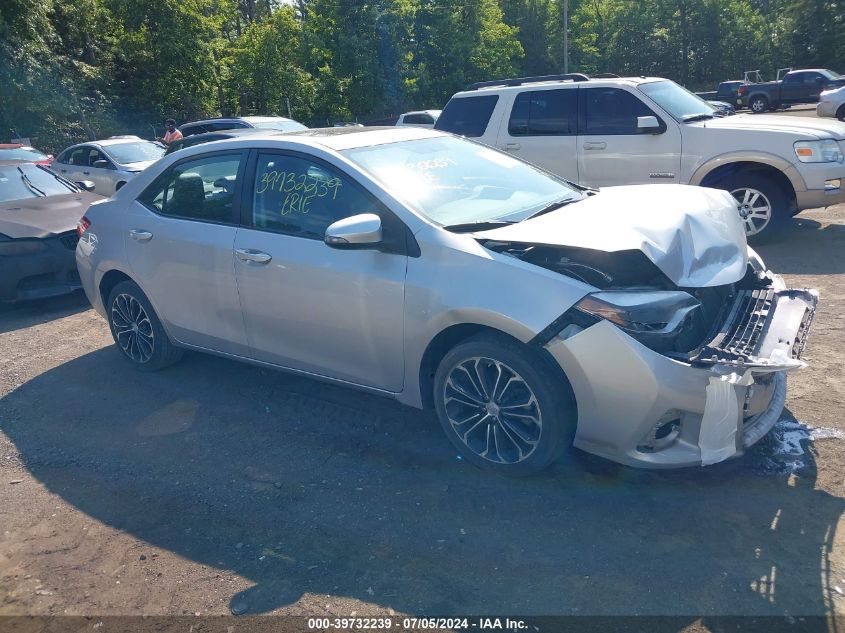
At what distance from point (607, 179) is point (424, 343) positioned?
5722 mm

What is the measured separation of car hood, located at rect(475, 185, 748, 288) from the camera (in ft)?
11.5

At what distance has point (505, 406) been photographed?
11.9 ft

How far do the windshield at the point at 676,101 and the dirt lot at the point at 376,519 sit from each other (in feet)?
13.6

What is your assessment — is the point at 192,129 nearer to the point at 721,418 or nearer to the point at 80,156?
the point at 80,156

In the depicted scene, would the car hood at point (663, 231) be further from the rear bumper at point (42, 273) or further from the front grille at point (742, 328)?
the rear bumper at point (42, 273)

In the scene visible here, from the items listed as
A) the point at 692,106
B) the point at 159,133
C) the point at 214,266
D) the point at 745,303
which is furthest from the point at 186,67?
the point at 745,303

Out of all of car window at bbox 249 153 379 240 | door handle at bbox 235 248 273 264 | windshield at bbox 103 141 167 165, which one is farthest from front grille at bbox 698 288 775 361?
windshield at bbox 103 141 167 165

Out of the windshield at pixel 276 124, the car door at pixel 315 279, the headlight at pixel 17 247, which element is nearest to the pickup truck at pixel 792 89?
the windshield at pixel 276 124

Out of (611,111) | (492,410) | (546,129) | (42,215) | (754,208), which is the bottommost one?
(492,410)

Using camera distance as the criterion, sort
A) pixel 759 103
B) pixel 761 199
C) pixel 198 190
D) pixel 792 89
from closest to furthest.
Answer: pixel 198 190 < pixel 761 199 < pixel 792 89 < pixel 759 103

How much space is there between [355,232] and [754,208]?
19.8 feet

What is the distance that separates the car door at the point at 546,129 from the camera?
348 inches

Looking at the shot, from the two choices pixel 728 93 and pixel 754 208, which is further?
pixel 728 93

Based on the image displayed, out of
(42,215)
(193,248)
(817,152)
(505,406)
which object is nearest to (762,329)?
(505,406)
